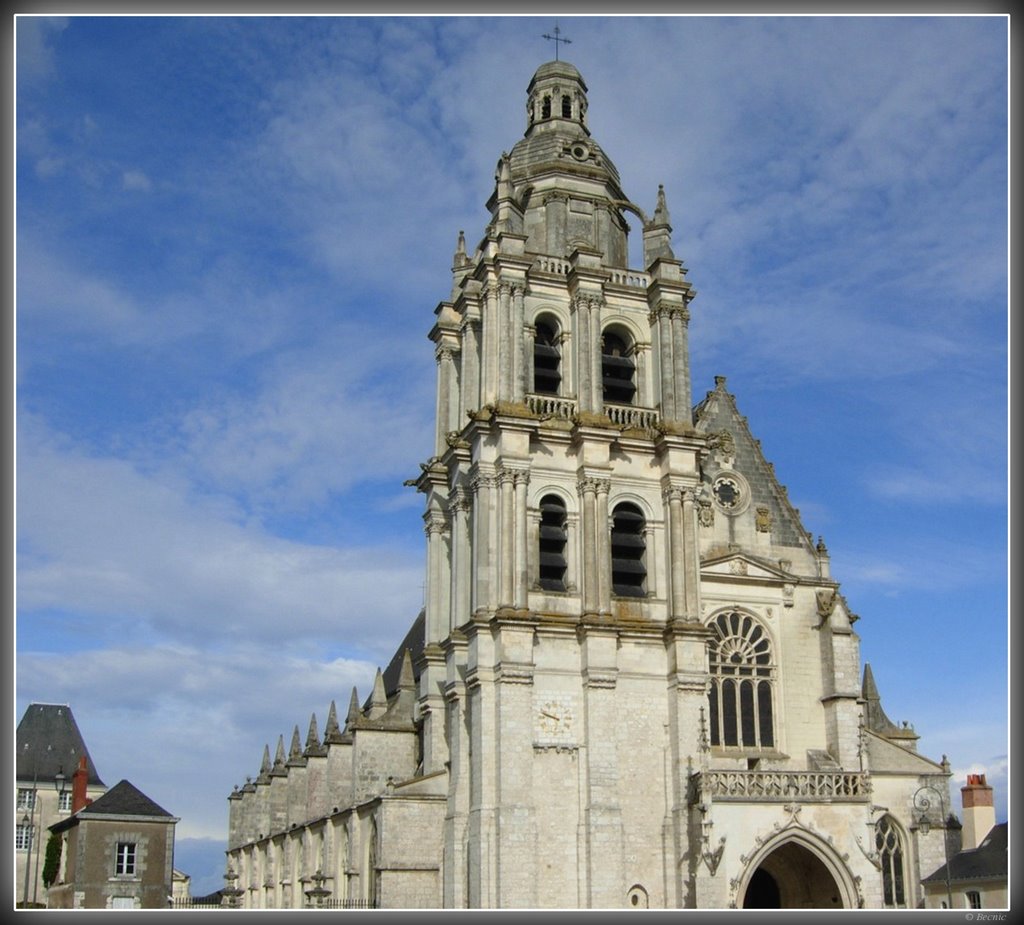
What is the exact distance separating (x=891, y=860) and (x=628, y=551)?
32.3ft

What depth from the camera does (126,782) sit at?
122 ft

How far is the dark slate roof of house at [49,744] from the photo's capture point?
193 ft

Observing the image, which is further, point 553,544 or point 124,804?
point 124,804

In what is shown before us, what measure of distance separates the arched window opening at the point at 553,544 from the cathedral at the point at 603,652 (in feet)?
0.19

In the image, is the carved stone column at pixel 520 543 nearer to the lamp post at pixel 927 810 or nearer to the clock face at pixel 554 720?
the clock face at pixel 554 720

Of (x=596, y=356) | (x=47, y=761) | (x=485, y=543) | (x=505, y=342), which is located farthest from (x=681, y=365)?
(x=47, y=761)

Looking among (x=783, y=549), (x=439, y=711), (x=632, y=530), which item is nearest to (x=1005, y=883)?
(x=783, y=549)

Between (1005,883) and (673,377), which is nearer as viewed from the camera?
(1005,883)

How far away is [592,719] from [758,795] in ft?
13.2

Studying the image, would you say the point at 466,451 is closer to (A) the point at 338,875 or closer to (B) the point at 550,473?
(B) the point at 550,473

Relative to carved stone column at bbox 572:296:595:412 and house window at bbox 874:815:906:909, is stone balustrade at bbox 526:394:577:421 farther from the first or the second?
house window at bbox 874:815:906:909

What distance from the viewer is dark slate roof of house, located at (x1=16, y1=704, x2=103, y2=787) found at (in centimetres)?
5897

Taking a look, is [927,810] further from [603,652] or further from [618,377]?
[618,377]

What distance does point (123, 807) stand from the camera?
36500 mm
